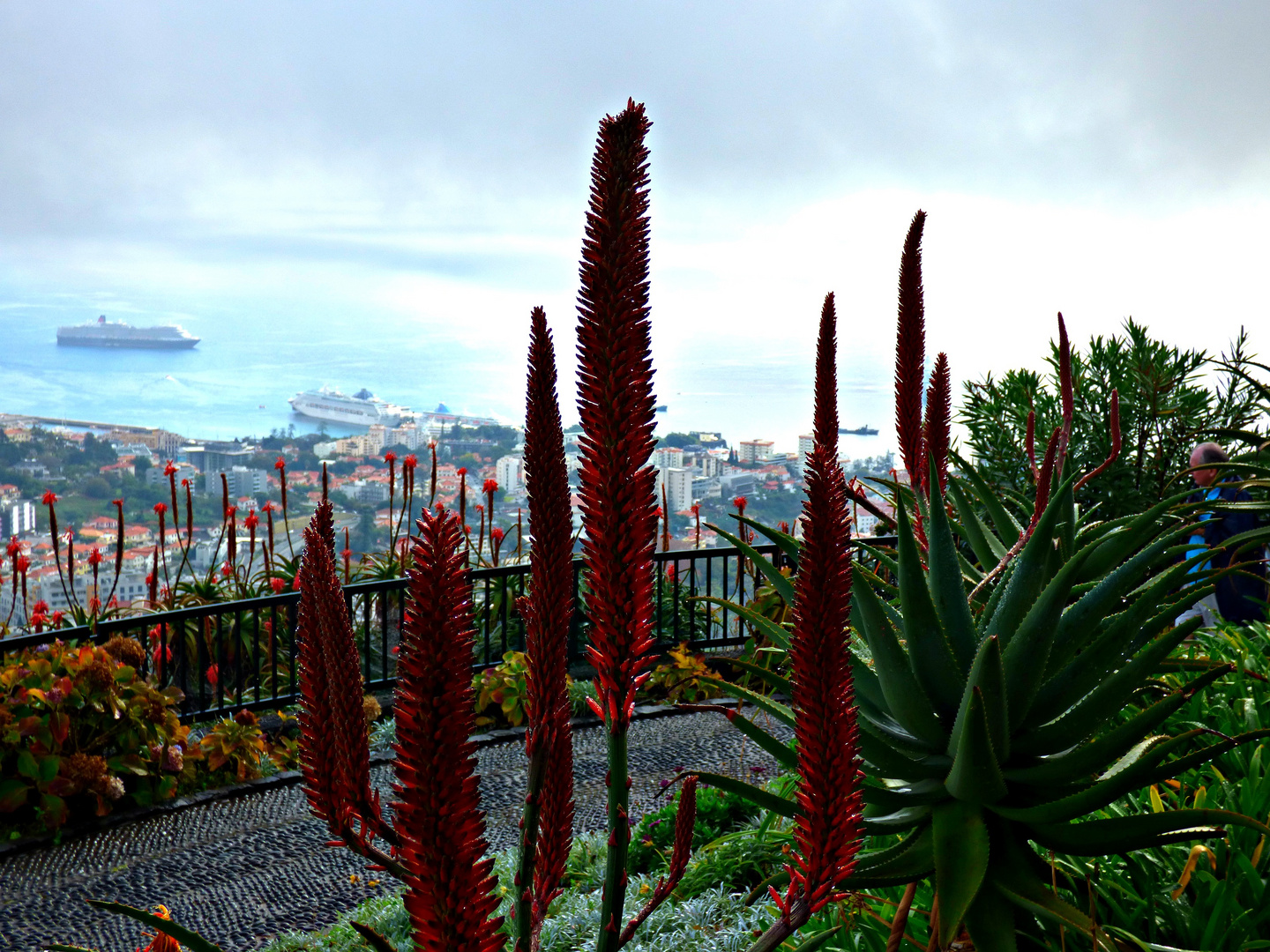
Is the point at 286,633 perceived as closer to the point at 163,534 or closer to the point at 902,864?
the point at 163,534

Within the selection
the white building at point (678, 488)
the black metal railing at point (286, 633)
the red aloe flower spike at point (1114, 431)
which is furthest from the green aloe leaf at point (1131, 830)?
the white building at point (678, 488)

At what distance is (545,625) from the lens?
2.18 ft

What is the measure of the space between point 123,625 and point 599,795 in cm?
325

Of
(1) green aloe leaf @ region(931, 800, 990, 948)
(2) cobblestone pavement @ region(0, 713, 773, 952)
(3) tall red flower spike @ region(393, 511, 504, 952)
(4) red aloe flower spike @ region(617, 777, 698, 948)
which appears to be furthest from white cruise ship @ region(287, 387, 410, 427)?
(3) tall red flower spike @ region(393, 511, 504, 952)

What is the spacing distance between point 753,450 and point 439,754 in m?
12.7

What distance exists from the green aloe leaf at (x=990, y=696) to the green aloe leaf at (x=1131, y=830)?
166 millimetres

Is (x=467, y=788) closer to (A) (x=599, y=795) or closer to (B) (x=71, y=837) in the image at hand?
(A) (x=599, y=795)

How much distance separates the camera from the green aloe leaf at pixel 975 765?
5.41 ft

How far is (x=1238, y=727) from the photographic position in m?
3.07

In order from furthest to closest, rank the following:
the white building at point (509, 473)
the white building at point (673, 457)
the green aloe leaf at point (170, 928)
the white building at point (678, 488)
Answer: the white building at point (673, 457) < the white building at point (678, 488) < the white building at point (509, 473) < the green aloe leaf at point (170, 928)

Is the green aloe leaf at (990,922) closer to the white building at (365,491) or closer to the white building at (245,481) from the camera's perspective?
the white building at (365,491)

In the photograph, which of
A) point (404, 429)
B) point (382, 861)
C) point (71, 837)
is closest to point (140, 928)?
point (71, 837)

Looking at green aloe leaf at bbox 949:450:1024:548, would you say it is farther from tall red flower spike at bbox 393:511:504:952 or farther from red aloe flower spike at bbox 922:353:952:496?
tall red flower spike at bbox 393:511:504:952

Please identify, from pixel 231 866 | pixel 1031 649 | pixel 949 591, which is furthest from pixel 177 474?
pixel 1031 649
